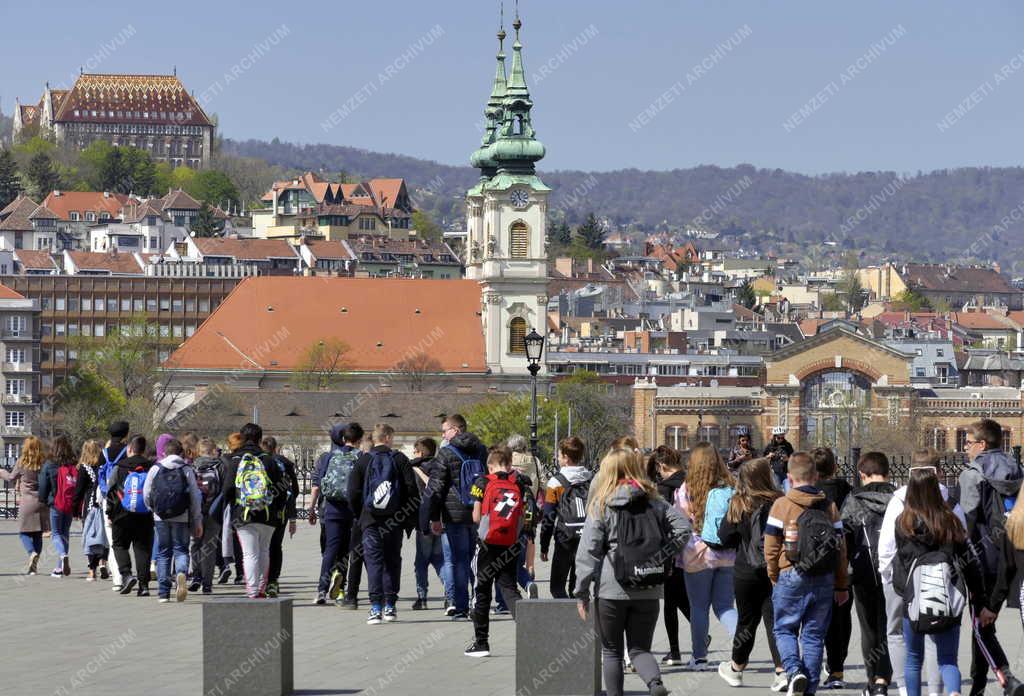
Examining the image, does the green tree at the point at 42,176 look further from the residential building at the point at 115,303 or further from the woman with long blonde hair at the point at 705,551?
the woman with long blonde hair at the point at 705,551

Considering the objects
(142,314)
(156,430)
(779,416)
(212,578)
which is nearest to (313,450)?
(156,430)

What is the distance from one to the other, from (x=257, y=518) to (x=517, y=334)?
82.4 m

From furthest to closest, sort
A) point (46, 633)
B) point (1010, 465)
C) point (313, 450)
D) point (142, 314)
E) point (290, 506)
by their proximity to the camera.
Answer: point (142, 314), point (313, 450), point (290, 506), point (46, 633), point (1010, 465)

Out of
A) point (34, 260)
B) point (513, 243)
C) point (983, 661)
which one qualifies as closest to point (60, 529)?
point (983, 661)

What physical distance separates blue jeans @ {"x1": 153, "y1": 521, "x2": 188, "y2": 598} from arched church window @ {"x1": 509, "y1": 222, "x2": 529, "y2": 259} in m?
79.3

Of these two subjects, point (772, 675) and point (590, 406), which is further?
point (590, 406)

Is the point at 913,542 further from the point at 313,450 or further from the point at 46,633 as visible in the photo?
the point at 313,450

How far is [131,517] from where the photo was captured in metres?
20.2

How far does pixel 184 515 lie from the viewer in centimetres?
1966

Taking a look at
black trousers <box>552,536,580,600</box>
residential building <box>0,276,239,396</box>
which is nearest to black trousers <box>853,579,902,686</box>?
black trousers <box>552,536,580,600</box>

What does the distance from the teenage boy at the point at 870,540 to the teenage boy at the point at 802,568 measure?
0.41 meters

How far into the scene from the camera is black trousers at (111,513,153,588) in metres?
20.2

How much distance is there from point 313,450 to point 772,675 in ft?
242

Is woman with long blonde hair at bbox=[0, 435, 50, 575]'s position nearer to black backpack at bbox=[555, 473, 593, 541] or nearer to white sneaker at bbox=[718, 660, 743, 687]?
black backpack at bbox=[555, 473, 593, 541]
